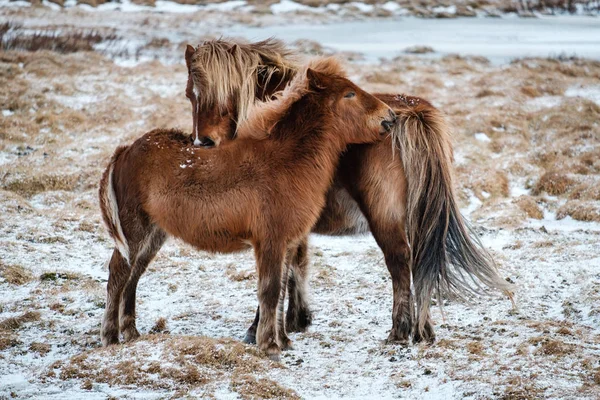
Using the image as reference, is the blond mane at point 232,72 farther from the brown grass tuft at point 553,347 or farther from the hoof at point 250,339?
the brown grass tuft at point 553,347

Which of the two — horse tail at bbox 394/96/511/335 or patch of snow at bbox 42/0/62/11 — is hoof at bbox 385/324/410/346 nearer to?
horse tail at bbox 394/96/511/335

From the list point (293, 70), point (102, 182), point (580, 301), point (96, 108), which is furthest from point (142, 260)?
point (96, 108)

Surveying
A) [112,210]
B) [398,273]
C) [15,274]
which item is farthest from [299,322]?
[15,274]

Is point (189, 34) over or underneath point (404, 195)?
over

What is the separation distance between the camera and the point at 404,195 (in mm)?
5906

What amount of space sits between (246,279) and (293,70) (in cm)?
273

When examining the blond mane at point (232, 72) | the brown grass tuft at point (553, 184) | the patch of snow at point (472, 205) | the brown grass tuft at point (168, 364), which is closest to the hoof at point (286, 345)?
the brown grass tuft at point (168, 364)

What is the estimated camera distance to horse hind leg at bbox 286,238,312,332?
6582 mm

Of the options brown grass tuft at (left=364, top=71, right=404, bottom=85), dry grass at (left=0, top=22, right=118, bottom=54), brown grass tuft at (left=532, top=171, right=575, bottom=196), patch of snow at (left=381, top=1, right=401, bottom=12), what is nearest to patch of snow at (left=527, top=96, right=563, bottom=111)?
brown grass tuft at (left=364, top=71, right=404, bottom=85)

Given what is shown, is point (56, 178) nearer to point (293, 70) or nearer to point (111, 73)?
point (293, 70)

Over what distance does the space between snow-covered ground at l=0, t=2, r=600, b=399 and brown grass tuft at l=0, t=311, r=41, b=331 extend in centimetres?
2

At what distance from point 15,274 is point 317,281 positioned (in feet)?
11.7

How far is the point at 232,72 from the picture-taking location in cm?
638

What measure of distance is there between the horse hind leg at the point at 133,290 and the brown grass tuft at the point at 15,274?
208cm
